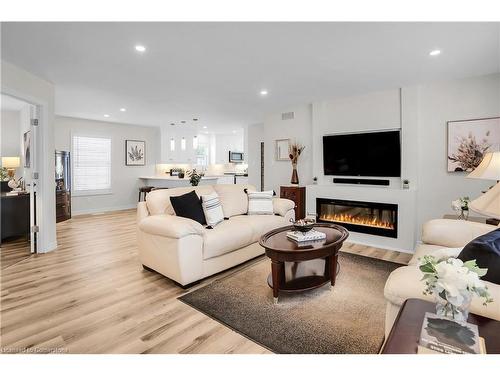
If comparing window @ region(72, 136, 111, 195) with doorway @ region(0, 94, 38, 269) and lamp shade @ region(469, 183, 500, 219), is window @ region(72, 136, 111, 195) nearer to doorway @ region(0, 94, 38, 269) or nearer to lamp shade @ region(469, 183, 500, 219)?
doorway @ region(0, 94, 38, 269)

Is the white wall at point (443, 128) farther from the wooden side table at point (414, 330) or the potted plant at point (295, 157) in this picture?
the wooden side table at point (414, 330)

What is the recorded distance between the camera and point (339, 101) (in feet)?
15.9

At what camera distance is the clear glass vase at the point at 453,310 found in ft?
3.62

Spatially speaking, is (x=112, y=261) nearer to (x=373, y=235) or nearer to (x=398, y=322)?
(x=398, y=322)


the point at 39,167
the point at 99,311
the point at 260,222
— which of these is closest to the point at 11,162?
the point at 39,167

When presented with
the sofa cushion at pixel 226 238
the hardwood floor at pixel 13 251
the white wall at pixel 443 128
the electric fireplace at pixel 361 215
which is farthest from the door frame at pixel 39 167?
the white wall at pixel 443 128

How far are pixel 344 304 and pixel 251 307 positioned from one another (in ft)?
2.79

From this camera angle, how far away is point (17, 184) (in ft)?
16.1

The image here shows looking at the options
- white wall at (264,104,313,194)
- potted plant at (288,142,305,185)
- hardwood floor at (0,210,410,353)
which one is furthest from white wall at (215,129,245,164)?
hardwood floor at (0,210,410,353)

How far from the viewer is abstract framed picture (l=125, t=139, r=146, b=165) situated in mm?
7836

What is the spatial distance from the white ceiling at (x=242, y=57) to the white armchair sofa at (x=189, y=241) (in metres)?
1.63

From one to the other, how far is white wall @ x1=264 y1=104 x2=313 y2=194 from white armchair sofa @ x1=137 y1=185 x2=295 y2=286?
211cm

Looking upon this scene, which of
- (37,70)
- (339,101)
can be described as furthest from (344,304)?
(37,70)

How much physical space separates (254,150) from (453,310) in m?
6.86
